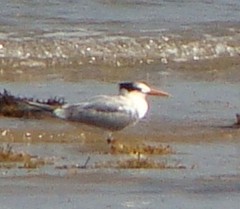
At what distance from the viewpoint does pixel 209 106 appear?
13.4 meters

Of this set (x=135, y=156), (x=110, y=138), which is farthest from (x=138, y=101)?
(x=135, y=156)

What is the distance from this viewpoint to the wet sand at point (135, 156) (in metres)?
8.41

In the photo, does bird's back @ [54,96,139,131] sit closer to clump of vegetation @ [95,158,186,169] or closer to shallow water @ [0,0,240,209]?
shallow water @ [0,0,240,209]

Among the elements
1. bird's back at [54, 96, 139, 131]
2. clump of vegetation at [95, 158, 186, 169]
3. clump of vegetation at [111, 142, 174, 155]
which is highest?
bird's back at [54, 96, 139, 131]

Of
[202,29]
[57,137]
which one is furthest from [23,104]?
[202,29]

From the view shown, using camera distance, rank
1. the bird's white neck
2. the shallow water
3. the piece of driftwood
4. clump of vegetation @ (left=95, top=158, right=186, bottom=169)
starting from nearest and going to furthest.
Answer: the shallow water, clump of vegetation @ (left=95, top=158, right=186, bottom=169), the bird's white neck, the piece of driftwood

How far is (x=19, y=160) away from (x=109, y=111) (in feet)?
6.43

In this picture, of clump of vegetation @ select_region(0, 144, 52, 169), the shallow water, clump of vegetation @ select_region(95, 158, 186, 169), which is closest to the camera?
the shallow water

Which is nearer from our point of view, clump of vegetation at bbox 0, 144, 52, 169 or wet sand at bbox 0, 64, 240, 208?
wet sand at bbox 0, 64, 240, 208

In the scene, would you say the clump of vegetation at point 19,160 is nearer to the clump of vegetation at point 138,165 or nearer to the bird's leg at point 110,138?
the clump of vegetation at point 138,165

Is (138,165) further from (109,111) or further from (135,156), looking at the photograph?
(109,111)

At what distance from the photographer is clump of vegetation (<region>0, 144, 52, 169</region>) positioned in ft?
30.8

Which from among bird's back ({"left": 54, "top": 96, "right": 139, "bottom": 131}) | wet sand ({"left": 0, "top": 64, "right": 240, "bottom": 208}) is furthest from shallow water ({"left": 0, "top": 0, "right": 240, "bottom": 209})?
bird's back ({"left": 54, "top": 96, "right": 139, "bottom": 131})

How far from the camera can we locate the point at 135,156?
33.6 feet
